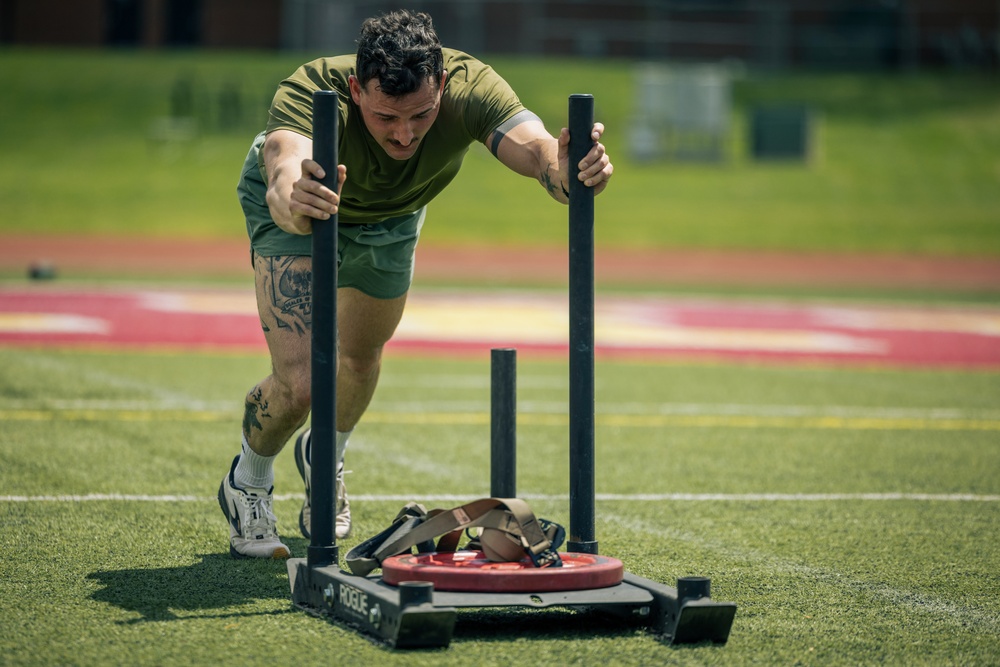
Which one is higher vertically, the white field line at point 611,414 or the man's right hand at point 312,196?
the man's right hand at point 312,196

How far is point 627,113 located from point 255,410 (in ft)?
100

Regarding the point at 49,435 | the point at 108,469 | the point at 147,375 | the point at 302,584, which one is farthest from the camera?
the point at 147,375

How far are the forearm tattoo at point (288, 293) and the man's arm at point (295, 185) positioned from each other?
53cm

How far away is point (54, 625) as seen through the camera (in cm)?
397

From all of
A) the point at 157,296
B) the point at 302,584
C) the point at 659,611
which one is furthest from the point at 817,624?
the point at 157,296

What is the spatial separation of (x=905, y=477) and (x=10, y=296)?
39.7 ft

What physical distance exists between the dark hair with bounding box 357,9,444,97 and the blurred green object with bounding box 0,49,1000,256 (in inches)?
857

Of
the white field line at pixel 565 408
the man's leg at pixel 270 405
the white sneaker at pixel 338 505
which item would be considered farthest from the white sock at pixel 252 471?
the white field line at pixel 565 408

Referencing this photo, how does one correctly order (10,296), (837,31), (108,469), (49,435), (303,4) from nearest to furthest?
(108,469)
(49,435)
(10,296)
(303,4)
(837,31)

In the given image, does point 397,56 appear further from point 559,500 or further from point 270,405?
point 559,500

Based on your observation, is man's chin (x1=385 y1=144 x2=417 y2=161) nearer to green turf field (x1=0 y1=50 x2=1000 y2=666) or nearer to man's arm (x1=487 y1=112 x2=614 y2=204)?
man's arm (x1=487 y1=112 x2=614 y2=204)

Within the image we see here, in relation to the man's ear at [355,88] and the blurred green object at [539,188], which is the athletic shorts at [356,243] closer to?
the man's ear at [355,88]

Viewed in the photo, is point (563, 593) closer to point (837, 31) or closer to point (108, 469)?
point (108, 469)

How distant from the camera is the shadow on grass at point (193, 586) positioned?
4.24 meters
